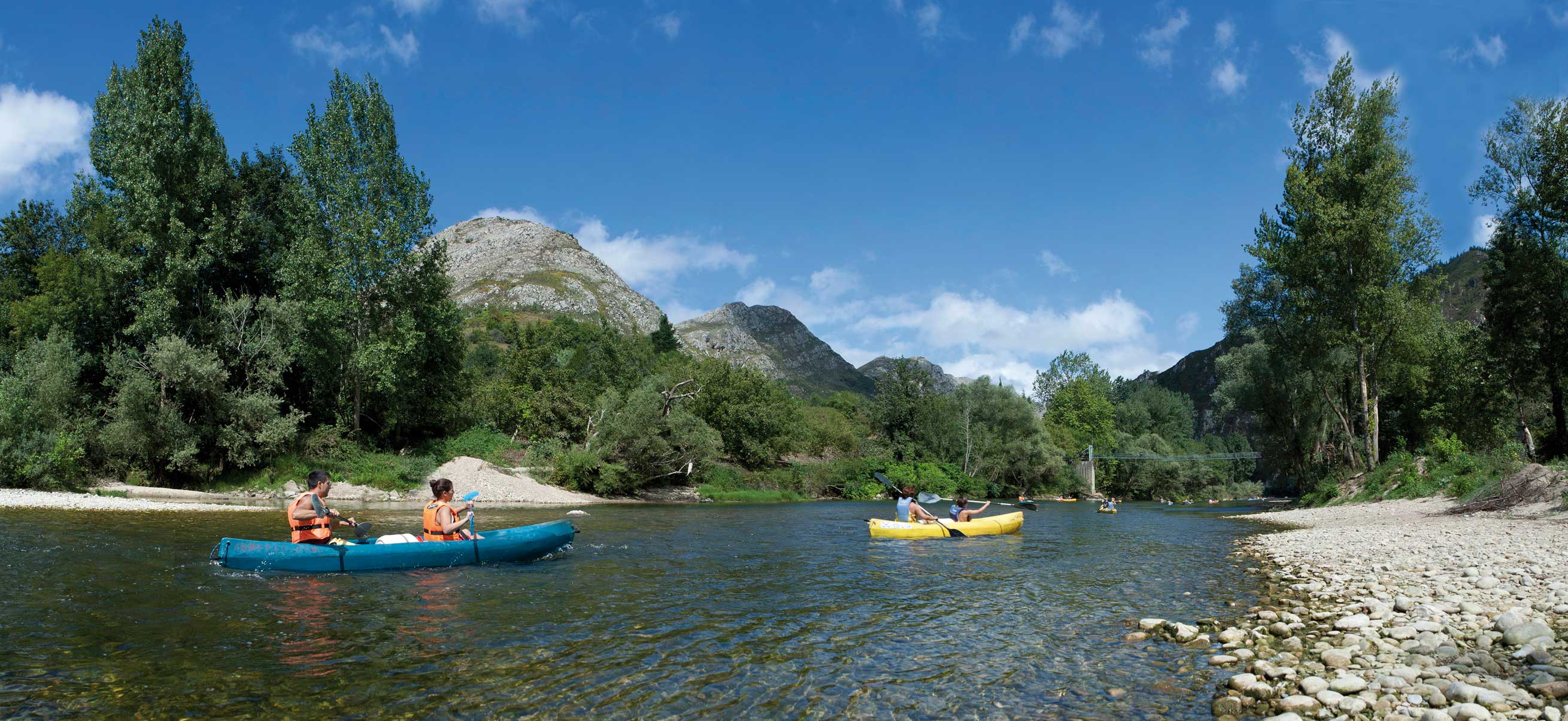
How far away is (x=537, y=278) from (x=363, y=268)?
130 metres

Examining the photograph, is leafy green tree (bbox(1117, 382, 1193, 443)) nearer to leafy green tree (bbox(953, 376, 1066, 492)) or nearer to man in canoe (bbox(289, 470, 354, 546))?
leafy green tree (bbox(953, 376, 1066, 492))

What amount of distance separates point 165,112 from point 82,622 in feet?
102

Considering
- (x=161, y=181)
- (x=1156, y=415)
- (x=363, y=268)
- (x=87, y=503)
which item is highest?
(x=161, y=181)

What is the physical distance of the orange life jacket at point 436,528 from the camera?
13547 millimetres

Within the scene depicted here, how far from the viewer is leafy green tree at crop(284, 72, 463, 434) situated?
32.9 meters

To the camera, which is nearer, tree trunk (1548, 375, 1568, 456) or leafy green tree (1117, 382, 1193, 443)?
tree trunk (1548, 375, 1568, 456)

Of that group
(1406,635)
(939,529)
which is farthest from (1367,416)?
(1406,635)

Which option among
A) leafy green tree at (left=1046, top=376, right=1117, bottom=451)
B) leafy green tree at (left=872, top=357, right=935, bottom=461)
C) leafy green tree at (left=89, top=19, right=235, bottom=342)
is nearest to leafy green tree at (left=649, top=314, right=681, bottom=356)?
leafy green tree at (left=872, top=357, right=935, bottom=461)

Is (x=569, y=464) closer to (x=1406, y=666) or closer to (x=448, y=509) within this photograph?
(x=448, y=509)

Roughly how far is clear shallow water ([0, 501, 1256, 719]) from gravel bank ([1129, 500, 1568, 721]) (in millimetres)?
566

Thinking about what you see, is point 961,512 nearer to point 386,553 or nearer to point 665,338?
point 386,553

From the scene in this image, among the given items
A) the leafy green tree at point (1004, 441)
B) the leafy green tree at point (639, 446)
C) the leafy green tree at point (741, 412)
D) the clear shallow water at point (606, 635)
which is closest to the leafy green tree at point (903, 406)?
the leafy green tree at point (1004, 441)

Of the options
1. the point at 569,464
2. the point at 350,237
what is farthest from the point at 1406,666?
the point at 350,237

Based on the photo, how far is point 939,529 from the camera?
2030cm
